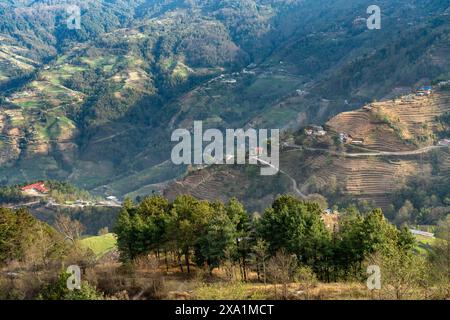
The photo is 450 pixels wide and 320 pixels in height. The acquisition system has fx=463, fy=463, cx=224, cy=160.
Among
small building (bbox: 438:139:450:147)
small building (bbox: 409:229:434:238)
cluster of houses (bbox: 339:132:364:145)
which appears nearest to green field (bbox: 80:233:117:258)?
small building (bbox: 409:229:434:238)

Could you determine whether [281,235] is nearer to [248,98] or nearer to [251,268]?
[251,268]

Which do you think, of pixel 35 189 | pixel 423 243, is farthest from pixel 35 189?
pixel 423 243

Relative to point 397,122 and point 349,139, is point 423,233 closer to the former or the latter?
point 349,139

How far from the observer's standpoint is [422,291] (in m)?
23.2

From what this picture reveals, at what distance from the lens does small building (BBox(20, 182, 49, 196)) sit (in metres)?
102

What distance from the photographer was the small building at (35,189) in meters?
102

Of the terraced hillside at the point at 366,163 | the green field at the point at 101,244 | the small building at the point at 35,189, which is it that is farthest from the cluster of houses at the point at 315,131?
the small building at the point at 35,189

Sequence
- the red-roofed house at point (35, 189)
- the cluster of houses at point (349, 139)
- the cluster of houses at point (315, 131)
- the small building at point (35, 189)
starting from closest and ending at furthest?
the cluster of houses at point (349, 139)
the cluster of houses at point (315, 131)
the small building at point (35, 189)
the red-roofed house at point (35, 189)

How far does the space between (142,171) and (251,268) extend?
123800 millimetres

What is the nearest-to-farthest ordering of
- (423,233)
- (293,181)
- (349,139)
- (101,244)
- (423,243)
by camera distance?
(423,243) → (423,233) → (101,244) → (293,181) → (349,139)

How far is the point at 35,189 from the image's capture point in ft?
339

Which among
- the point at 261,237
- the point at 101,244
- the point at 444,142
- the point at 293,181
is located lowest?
the point at 101,244

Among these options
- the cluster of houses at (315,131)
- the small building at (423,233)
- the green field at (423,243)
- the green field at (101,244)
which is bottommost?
the green field at (101,244)

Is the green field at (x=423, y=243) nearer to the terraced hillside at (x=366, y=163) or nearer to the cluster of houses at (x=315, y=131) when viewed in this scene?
the terraced hillside at (x=366, y=163)
